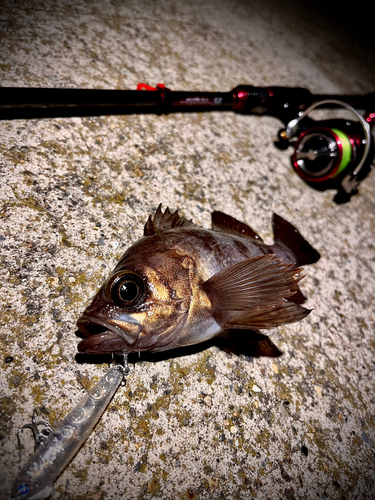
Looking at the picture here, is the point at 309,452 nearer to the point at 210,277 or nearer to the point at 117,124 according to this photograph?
the point at 210,277

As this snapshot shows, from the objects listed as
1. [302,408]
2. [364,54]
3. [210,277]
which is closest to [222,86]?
[210,277]

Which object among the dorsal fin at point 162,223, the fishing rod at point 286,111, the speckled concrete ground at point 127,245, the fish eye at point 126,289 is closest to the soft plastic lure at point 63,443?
the speckled concrete ground at point 127,245

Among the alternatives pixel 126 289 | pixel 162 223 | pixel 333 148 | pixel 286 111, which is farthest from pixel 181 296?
pixel 286 111

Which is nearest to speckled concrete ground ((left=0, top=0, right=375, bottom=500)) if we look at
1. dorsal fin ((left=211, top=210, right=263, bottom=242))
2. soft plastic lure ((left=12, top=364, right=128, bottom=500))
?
soft plastic lure ((left=12, top=364, right=128, bottom=500))

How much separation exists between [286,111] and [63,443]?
3.13 meters

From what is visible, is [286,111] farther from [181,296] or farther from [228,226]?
[181,296]

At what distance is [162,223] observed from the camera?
1.81m

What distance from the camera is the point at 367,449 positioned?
195 cm

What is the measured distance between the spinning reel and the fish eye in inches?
79.5

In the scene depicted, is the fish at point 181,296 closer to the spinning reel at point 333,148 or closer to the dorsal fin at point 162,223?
the dorsal fin at point 162,223

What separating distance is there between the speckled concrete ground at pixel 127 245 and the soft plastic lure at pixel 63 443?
0.07 metres

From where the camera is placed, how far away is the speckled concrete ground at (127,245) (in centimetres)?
151

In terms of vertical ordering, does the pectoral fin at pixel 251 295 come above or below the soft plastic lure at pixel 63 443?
above

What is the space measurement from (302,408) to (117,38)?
3.54m
